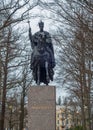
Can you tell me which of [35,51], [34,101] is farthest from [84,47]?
[34,101]

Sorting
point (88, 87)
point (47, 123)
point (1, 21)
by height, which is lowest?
point (47, 123)

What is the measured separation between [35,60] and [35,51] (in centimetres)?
34

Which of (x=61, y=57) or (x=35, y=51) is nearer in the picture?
(x=35, y=51)

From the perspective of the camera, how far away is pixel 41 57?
14523 mm

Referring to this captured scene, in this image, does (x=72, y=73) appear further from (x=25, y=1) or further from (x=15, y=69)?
(x=25, y=1)

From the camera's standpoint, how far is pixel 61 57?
93.4 ft

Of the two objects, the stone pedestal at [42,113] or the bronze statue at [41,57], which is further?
the bronze statue at [41,57]

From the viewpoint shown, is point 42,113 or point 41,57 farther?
point 41,57

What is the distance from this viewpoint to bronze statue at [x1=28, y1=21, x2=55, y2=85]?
14.5 meters

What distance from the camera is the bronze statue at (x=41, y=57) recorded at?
1448cm

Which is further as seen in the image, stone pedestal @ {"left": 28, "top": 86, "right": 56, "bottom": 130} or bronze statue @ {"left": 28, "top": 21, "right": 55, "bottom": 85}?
bronze statue @ {"left": 28, "top": 21, "right": 55, "bottom": 85}

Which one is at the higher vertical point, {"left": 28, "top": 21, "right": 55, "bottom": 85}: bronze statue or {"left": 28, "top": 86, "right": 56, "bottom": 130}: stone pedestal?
{"left": 28, "top": 21, "right": 55, "bottom": 85}: bronze statue

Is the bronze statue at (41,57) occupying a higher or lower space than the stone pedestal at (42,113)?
higher

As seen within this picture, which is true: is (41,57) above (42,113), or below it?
above
